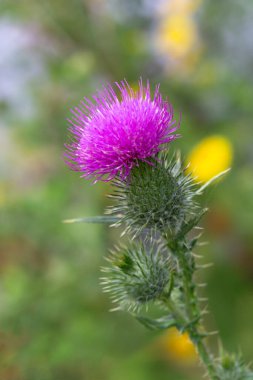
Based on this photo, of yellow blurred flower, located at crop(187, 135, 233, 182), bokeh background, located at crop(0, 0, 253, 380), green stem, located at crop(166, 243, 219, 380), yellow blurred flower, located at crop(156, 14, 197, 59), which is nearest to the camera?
green stem, located at crop(166, 243, 219, 380)

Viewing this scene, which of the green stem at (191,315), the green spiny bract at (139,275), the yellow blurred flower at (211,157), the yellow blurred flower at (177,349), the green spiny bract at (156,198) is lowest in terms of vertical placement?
the green stem at (191,315)

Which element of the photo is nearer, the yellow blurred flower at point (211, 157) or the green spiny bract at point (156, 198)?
the green spiny bract at point (156, 198)

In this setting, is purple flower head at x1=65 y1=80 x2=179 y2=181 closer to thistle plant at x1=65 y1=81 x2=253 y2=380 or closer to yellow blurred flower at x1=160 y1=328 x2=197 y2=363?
thistle plant at x1=65 y1=81 x2=253 y2=380

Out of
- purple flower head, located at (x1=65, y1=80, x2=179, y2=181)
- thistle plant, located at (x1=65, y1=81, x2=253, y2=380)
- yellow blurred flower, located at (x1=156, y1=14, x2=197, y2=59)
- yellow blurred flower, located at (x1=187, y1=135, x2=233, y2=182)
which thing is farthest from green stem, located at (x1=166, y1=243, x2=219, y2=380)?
yellow blurred flower, located at (x1=156, y1=14, x2=197, y2=59)

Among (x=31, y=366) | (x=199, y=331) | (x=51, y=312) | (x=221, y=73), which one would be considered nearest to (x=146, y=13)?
(x=221, y=73)

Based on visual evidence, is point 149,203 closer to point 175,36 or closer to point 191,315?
point 191,315

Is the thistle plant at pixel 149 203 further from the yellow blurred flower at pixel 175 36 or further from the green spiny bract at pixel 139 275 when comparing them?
the yellow blurred flower at pixel 175 36

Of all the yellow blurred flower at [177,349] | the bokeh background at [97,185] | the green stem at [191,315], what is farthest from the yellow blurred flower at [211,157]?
the green stem at [191,315]
